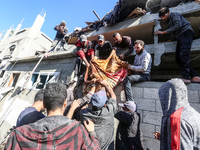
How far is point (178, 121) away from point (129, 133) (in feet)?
4.28

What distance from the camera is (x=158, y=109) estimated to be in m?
2.81

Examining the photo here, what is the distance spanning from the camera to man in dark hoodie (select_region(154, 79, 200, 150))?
109 centimetres

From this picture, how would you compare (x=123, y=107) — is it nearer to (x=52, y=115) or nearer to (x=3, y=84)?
(x=52, y=115)

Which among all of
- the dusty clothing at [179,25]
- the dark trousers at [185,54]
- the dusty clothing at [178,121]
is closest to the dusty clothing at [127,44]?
the dusty clothing at [179,25]

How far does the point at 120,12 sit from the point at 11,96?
9834mm

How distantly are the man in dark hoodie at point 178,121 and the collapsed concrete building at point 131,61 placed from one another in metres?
1.59

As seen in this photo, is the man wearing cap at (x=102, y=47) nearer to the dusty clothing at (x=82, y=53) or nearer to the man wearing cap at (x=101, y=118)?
the dusty clothing at (x=82, y=53)

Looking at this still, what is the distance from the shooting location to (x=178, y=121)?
1157mm

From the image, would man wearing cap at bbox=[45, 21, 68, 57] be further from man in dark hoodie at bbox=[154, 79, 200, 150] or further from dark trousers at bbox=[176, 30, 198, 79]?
man in dark hoodie at bbox=[154, 79, 200, 150]

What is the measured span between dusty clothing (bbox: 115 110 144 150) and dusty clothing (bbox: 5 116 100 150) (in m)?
1.27

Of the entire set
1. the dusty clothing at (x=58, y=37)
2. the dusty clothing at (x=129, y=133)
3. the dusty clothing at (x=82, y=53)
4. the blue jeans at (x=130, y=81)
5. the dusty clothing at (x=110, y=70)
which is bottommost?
the dusty clothing at (x=129, y=133)

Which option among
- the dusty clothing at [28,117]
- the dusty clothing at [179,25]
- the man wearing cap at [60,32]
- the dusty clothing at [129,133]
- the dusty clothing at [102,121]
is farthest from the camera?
the man wearing cap at [60,32]

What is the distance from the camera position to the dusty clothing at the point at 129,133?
2145 mm

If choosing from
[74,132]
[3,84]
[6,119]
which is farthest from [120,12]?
[3,84]
